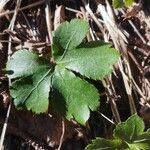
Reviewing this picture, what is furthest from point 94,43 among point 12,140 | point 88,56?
point 12,140

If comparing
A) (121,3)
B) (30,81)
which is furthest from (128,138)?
(121,3)

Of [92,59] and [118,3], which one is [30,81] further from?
[118,3]

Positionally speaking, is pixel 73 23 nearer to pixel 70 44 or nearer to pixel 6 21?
pixel 70 44

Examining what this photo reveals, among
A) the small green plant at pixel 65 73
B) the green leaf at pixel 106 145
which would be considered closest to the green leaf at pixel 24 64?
the small green plant at pixel 65 73

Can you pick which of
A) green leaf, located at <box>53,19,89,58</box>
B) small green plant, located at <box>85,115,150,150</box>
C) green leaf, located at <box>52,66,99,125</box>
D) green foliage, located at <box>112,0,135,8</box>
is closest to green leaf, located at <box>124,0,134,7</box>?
green foliage, located at <box>112,0,135,8</box>

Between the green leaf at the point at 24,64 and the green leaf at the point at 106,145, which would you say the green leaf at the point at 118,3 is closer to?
the green leaf at the point at 24,64
